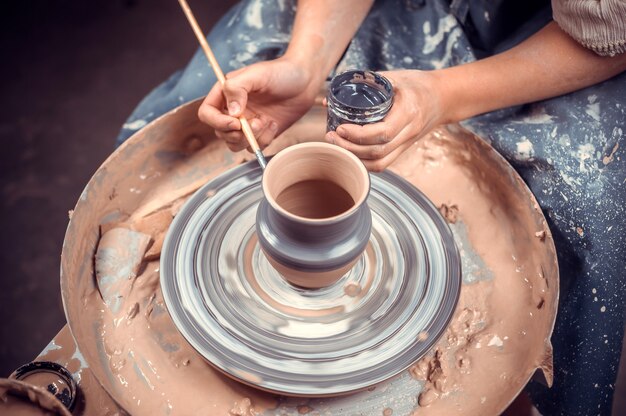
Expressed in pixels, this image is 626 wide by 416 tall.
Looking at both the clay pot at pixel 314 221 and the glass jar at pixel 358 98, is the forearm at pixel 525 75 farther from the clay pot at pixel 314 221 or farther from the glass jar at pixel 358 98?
the clay pot at pixel 314 221

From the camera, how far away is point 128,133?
5.56 feet

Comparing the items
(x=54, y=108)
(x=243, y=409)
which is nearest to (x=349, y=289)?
(x=243, y=409)

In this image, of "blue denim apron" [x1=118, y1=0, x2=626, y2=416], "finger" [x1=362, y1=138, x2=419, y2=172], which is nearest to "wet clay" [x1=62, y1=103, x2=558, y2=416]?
"blue denim apron" [x1=118, y1=0, x2=626, y2=416]

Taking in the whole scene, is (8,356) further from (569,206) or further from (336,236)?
(569,206)

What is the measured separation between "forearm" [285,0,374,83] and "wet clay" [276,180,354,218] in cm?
38

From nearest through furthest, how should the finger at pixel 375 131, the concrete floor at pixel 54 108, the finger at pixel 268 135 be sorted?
the finger at pixel 375 131 → the finger at pixel 268 135 → the concrete floor at pixel 54 108

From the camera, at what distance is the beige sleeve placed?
1.27 metres

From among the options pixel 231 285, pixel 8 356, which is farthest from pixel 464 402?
pixel 8 356

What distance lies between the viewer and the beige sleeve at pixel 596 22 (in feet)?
4.17

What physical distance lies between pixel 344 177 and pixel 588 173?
0.61 metres

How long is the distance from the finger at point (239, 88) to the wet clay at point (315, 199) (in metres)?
0.21

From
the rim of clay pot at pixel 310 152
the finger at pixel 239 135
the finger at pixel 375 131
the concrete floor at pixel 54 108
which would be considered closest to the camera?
the rim of clay pot at pixel 310 152

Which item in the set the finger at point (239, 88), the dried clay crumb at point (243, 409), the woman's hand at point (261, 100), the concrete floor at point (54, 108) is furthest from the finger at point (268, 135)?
the concrete floor at point (54, 108)

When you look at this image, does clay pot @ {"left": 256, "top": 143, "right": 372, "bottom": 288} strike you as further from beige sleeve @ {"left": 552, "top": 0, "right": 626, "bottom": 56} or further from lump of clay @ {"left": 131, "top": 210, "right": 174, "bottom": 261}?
beige sleeve @ {"left": 552, "top": 0, "right": 626, "bottom": 56}
